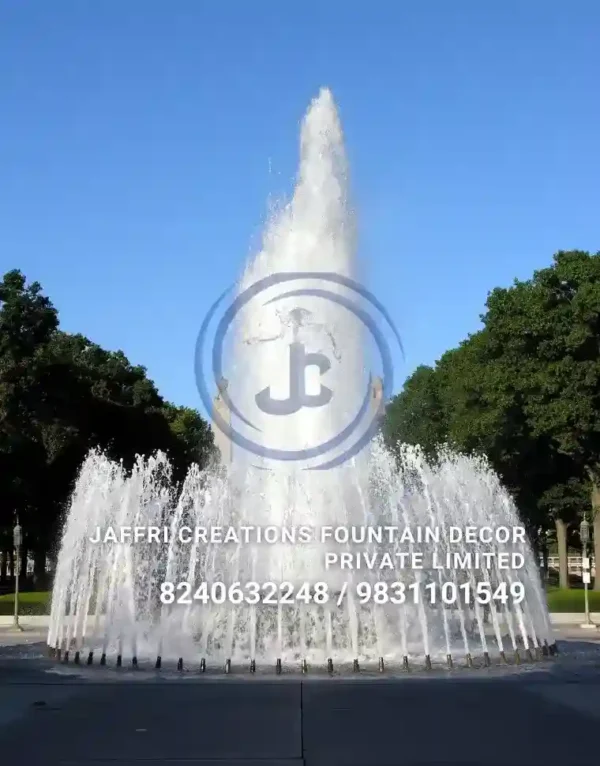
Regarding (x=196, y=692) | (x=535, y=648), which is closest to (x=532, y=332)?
(x=535, y=648)

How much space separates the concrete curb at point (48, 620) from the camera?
115 ft

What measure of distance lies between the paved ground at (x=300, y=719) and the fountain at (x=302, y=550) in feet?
6.28

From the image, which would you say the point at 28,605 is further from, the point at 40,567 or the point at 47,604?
the point at 40,567

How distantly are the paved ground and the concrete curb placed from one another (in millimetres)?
17082

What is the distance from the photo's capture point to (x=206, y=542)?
21672mm

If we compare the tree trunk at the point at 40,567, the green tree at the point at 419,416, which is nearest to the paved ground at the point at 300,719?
the tree trunk at the point at 40,567

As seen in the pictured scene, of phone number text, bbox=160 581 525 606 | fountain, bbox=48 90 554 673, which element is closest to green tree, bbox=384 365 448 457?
fountain, bbox=48 90 554 673

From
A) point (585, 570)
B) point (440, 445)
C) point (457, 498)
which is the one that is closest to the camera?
point (457, 498)

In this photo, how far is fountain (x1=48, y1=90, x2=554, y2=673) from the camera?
19781mm

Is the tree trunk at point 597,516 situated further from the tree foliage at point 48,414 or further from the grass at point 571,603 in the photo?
the tree foliage at point 48,414

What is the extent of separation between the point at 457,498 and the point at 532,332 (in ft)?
75.2

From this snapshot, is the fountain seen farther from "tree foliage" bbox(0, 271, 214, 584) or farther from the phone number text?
"tree foliage" bbox(0, 271, 214, 584)

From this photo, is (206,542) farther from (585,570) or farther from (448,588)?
(585,570)

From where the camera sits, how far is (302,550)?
20969 mm
